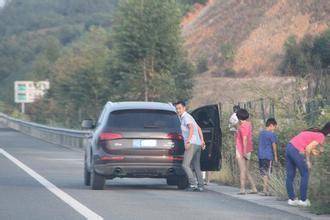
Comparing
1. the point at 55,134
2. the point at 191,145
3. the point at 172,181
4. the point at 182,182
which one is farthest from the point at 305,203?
the point at 55,134

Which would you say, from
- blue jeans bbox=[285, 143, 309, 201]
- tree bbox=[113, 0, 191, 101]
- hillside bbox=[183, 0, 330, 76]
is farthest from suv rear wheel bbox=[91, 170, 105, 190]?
hillside bbox=[183, 0, 330, 76]

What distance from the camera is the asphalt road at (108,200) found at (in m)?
16.5

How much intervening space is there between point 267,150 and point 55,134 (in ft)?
97.8

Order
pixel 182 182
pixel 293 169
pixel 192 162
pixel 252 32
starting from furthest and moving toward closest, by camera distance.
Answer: pixel 252 32 < pixel 182 182 < pixel 192 162 < pixel 293 169

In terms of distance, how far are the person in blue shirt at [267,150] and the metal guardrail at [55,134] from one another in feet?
50.5

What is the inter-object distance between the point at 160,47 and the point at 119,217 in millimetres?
37734

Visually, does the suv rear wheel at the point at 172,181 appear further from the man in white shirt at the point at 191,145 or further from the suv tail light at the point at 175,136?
the suv tail light at the point at 175,136

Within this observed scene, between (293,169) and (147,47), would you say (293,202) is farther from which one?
(147,47)

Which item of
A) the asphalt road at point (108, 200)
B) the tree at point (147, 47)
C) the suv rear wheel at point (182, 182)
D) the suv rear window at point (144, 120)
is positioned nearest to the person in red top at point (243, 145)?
the asphalt road at point (108, 200)

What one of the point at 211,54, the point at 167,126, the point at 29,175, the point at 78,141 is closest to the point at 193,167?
the point at 167,126

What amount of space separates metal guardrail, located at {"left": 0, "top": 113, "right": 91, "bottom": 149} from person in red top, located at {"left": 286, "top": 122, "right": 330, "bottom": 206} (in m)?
17.9

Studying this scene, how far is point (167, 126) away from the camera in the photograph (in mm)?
21859

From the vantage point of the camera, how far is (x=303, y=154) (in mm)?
18016

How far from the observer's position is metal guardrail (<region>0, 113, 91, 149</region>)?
42.7 metres
